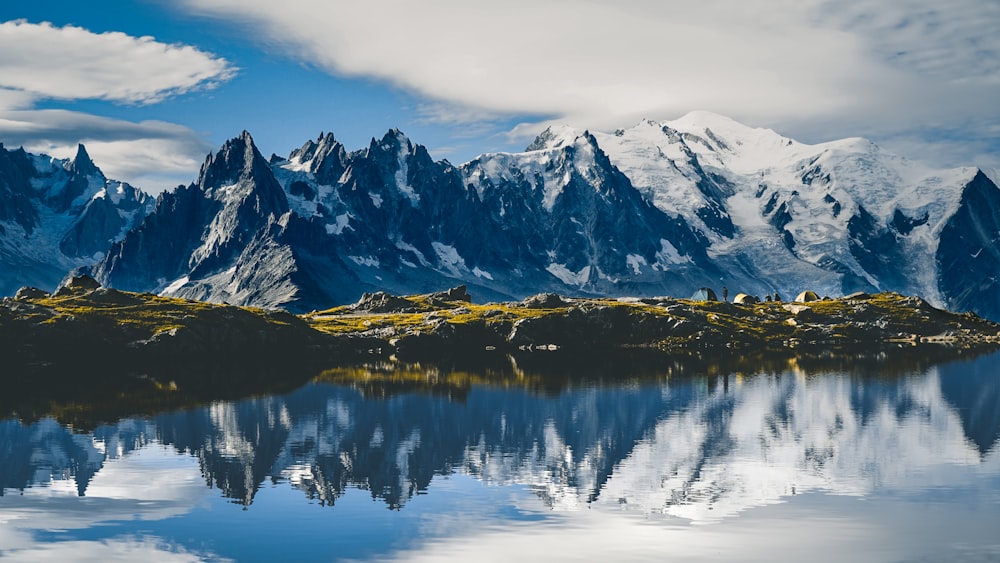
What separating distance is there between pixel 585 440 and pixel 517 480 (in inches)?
870

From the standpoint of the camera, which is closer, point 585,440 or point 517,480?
point 517,480

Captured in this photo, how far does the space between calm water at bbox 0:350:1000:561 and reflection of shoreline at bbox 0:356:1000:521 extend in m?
0.40

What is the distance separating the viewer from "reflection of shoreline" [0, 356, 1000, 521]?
78.9m

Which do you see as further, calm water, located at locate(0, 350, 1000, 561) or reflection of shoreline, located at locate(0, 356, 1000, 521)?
reflection of shoreline, located at locate(0, 356, 1000, 521)

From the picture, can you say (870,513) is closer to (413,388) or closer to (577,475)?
(577,475)

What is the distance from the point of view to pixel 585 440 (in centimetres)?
10144

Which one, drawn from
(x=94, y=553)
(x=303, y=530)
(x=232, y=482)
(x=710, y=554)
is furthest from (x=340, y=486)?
(x=710, y=554)

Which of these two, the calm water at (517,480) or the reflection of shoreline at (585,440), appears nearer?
the calm water at (517,480)

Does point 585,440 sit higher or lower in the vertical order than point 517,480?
higher

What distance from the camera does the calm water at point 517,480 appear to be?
6125 centimetres

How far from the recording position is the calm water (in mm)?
61250

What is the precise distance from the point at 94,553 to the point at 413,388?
8694 centimetres

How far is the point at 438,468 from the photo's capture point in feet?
282

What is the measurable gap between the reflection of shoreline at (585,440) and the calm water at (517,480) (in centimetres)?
40
